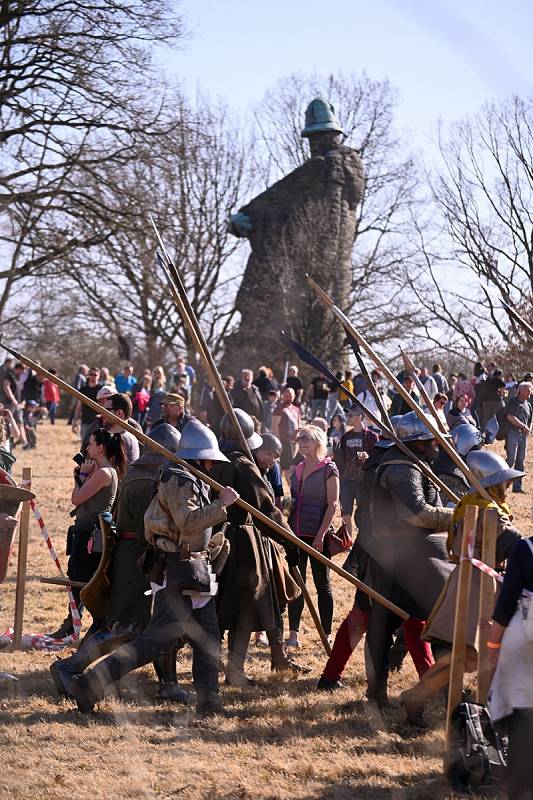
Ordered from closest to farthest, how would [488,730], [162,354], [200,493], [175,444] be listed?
1. [488,730]
2. [200,493]
3. [175,444]
4. [162,354]

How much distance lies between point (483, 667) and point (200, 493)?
77.1 inches

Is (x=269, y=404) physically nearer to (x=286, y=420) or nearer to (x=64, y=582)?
(x=286, y=420)

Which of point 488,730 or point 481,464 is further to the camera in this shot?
point 481,464

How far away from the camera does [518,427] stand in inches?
758

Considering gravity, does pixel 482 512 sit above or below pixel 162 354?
below

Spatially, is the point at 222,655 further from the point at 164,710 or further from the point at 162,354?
the point at 162,354

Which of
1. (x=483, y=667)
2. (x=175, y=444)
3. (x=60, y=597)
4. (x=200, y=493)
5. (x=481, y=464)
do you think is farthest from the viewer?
(x=60, y=597)

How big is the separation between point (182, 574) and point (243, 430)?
57.7 inches

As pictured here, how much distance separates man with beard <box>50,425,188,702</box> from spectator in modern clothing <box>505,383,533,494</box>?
1252cm

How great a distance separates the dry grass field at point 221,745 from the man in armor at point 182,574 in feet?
0.98

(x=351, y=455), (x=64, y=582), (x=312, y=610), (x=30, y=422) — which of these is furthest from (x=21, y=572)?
(x=30, y=422)

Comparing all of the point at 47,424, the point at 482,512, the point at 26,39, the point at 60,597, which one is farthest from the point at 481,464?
the point at 47,424

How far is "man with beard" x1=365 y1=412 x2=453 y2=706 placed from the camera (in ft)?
22.3

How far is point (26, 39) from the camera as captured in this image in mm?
18734
